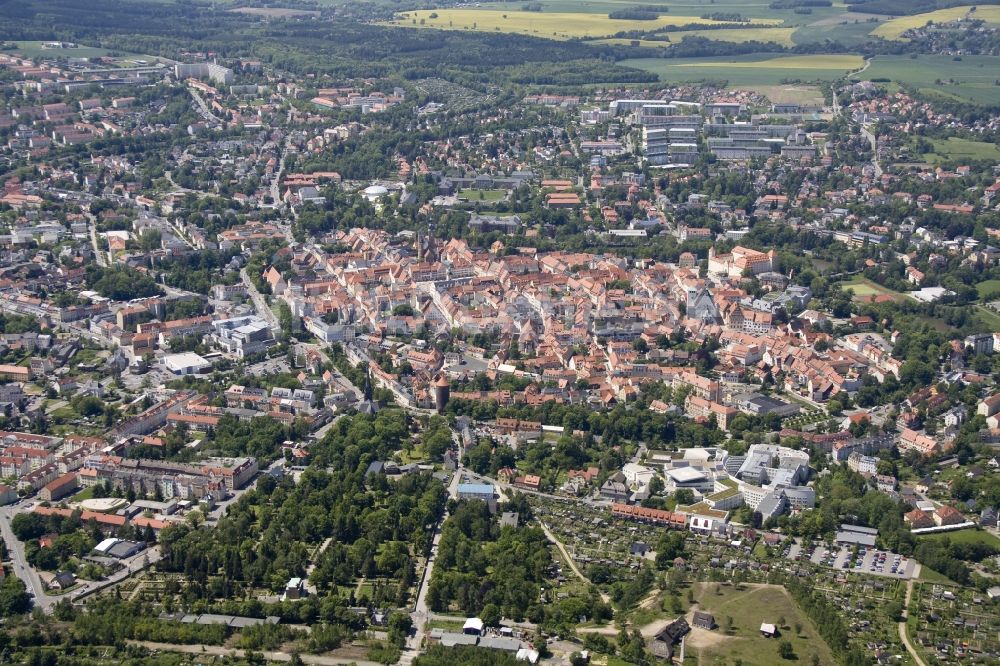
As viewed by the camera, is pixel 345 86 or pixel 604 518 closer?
pixel 604 518

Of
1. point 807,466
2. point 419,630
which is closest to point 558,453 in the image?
point 807,466

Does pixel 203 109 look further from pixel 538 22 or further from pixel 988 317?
pixel 988 317

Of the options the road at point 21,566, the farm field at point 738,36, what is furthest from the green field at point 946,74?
the road at point 21,566

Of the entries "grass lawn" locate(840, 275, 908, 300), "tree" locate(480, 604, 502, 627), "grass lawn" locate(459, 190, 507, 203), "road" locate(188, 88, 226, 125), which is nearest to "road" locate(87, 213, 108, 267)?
"grass lawn" locate(459, 190, 507, 203)

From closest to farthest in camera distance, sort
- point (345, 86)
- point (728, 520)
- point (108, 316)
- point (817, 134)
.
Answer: point (728, 520) < point (108, 316) < point (817, 134) < point (345, 86)

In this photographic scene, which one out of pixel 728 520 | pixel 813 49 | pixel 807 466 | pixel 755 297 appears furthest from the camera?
pixel 813 49

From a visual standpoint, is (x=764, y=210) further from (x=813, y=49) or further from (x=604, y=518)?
(x=813, y=49)

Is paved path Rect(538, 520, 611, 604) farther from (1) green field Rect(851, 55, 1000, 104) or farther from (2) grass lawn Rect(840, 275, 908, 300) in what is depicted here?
(1) green field Rect(851, 55, 1000, 104)
